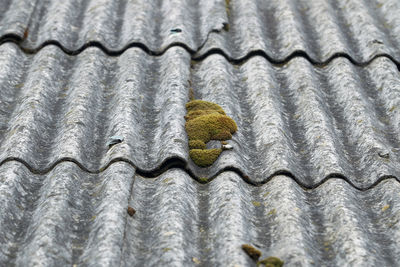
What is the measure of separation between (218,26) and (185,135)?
3.78 feet

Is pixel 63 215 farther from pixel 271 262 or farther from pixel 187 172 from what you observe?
pixel 271 262

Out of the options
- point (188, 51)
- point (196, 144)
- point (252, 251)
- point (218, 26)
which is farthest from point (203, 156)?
point (218, 26)

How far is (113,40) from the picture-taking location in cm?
323

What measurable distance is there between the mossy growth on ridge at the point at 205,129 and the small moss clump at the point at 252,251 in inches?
21.8

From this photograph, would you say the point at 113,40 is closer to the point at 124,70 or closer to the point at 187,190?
the point at 124,70

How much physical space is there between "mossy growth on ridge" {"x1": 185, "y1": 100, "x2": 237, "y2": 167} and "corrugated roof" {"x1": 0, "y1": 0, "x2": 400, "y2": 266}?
45 mm

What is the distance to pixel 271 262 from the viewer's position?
6.04 ft

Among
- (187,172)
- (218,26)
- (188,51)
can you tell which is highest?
(218,26)

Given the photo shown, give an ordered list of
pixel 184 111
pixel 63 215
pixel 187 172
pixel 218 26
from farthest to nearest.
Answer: pixel 218 26, pixel 184 111, pixel 187 172, pixel 63 215

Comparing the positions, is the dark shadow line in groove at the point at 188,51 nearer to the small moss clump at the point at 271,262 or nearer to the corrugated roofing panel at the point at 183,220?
the corrugated roofing panel at the point at 183,220

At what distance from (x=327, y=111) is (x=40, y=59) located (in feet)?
5.26

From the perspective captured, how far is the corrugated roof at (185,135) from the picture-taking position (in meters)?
1.95

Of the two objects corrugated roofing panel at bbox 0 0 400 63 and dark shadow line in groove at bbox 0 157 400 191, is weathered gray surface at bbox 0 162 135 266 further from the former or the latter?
corrugated roofing panel at bbox 0 0 400 63

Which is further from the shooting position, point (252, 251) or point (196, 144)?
point (196, 144)
